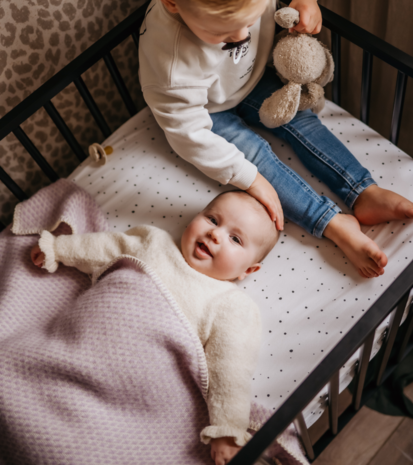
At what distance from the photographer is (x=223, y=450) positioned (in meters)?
0.73

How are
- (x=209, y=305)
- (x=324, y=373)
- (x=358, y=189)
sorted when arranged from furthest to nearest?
1. (x=358, y=189)
2. (x=209, y=305)
3. (x=324, y=373)

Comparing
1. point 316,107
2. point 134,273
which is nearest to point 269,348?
point 134,273

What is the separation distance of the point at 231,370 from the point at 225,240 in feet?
0.87

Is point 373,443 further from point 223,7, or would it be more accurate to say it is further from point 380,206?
point 223,7

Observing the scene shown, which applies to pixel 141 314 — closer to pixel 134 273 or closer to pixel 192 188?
pixel 134 273

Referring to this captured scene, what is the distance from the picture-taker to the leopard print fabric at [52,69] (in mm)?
1033

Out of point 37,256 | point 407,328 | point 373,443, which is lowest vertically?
point 373,443

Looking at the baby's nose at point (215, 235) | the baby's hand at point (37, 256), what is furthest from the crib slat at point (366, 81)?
the baby's hand at point (37, 256)

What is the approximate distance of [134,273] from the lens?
2.79 ft

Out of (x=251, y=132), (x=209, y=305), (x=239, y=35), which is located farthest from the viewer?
(x=251, y=132)

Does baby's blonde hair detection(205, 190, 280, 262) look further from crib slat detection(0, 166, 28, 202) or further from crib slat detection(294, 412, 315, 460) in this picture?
crib slat detection(0, 166, 28, 202)

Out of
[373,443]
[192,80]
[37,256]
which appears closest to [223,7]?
[192,80]

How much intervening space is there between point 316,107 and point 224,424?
31.3 inches

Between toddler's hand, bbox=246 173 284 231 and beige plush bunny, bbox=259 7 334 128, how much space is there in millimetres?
172
